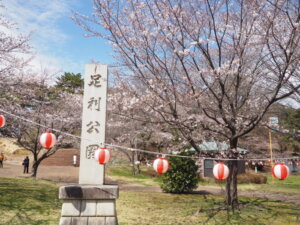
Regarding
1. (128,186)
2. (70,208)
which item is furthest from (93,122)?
(128,186)

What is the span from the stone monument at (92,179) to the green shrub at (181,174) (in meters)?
8.21

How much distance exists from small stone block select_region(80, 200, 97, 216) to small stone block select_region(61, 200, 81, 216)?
0.12m

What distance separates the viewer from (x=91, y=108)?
23.5 feet

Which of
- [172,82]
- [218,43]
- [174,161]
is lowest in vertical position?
[174,161]

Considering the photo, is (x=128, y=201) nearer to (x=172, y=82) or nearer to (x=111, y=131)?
(x=172, y=82)

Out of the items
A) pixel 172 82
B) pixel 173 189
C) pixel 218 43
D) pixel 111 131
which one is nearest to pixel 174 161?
pixel 173 189

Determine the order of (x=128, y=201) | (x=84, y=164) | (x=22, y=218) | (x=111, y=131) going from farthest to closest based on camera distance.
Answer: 1. (x=111, y=131)
2. (x=128, y=201)
3. (x=22, y=218)
4. (x=84, y=164)

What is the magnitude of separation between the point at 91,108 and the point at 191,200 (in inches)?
305

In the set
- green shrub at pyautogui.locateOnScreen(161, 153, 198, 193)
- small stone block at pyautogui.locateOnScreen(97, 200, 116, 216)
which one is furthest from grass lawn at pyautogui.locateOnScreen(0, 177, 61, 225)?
green shrub at pyautogui.locateOnScreen(161, 153, 198, 193)

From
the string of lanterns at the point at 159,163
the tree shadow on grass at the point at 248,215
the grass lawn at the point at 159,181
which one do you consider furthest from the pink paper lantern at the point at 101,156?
the grass lawn at the point at 159,181

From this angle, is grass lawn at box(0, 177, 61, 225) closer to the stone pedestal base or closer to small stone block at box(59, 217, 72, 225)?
small stone block at box(59, 217, 72, 225)

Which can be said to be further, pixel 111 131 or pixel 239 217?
pixel 111 131

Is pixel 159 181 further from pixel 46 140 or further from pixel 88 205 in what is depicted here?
pixel 46 140

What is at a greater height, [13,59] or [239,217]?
[13,59]
